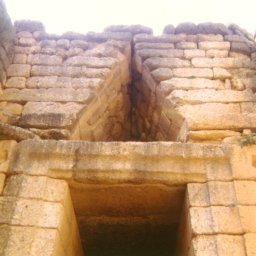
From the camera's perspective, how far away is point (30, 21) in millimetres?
5242

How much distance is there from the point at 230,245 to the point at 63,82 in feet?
8.07

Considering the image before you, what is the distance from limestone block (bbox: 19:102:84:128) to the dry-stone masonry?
0.01m

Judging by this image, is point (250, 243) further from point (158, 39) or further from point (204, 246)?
point (158, 39)

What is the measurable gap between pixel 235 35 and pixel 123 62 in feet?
4.79

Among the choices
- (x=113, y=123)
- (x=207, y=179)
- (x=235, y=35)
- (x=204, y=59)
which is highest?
(x=235, y=35)

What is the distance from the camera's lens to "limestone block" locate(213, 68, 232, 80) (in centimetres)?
452

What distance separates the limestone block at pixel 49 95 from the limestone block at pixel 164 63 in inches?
32.2

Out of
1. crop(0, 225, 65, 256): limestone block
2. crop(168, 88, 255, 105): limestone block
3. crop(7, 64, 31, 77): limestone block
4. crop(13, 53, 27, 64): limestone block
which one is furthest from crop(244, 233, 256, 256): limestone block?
crop(13, 53, 27, 64): limestone block

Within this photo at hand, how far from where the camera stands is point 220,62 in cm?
470

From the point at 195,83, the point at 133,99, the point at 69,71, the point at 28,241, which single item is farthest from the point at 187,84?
the point at 28,241

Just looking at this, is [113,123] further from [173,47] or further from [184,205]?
[184,205]

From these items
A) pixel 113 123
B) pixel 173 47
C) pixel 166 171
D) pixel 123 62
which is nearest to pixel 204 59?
pixel 173 47

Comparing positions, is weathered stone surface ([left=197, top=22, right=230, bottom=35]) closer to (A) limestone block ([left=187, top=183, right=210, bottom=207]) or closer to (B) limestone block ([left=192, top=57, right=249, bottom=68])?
(B) limestone block ([left=192, top=57, right=249, bottom=68])

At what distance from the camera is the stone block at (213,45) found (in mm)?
4906
